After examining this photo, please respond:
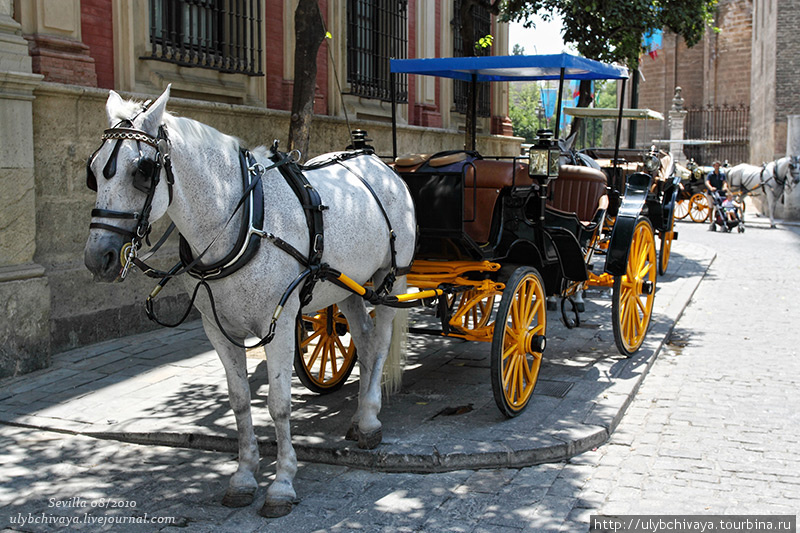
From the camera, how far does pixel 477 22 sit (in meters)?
17.2

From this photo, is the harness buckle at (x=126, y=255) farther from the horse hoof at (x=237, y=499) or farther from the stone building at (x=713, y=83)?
the stone building at (x=713, y=83)

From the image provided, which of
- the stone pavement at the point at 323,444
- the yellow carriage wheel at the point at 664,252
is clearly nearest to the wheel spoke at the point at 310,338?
the stone pavement at the point at 323,444

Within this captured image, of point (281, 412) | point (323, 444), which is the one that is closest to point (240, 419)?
point (281, 412)

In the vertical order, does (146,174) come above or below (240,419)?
above

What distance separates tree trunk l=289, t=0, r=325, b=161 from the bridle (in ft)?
12.1

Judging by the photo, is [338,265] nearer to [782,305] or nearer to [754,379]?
[754,379]

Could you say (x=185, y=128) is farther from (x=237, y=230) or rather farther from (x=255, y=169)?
(x=237, y=230)

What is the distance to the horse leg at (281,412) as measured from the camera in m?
4.20

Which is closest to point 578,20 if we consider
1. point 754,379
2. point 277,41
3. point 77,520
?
point 277,41

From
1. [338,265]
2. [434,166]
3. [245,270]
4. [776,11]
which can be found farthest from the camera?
[776,11]

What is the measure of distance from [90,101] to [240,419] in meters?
4.59

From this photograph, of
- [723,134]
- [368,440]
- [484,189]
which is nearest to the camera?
[368,440]

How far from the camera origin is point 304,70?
24.3 ft

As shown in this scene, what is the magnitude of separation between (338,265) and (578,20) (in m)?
9.96
